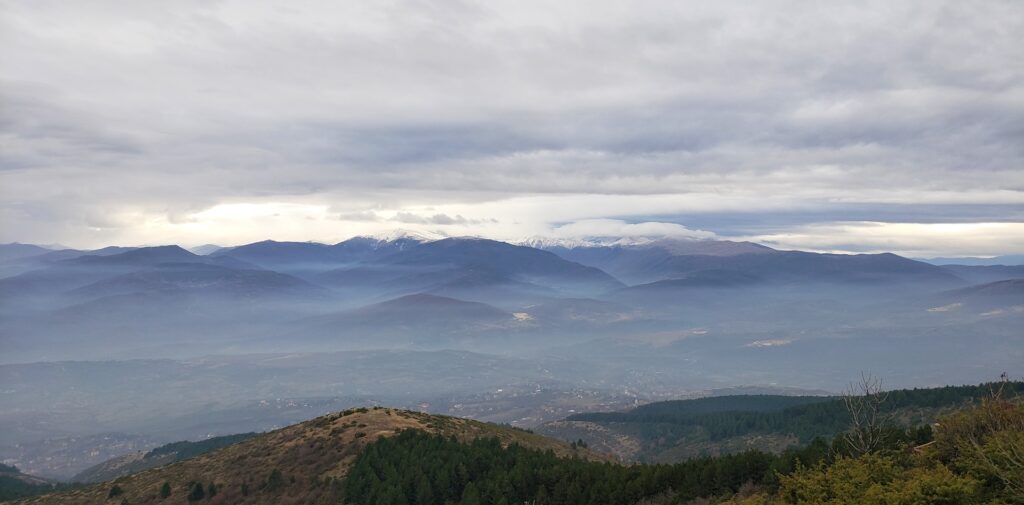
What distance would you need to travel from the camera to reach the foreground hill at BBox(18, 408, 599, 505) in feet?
211

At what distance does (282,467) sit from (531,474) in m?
31.2

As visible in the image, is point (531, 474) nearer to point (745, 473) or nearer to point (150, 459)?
point (745, 473)

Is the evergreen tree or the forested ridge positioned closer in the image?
the forested ridge

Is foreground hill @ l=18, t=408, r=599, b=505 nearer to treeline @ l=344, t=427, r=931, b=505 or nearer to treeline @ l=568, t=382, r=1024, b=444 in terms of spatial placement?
treeline @ l=344, t=427, r=931, b=505

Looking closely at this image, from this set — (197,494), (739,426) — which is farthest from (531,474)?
(739,426)

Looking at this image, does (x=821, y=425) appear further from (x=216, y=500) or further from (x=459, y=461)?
(x=216, y=500)

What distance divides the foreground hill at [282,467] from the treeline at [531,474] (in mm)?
4212

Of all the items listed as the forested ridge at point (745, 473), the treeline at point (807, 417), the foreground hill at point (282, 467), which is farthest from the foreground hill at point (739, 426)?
the foreground hill at point (282, 467)

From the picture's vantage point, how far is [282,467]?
69.4 m

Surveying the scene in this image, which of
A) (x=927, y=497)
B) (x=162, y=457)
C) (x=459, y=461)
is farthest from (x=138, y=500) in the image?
(x=162, y=457)

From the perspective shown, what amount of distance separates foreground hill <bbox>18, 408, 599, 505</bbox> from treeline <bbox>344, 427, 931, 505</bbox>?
4.21m

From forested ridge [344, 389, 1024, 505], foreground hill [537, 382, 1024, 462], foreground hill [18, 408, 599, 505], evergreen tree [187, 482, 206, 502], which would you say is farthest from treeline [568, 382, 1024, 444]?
evergreen tree [187, 482, 206, 502]

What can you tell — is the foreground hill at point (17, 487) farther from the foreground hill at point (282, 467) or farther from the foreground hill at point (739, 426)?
the foreground hill at point (739, 426)

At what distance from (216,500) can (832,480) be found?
5931 centimetres
